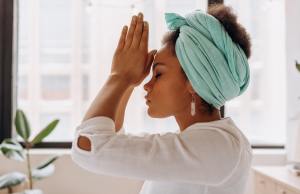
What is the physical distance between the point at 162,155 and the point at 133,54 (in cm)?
20

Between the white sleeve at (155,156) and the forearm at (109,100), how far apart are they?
0.6 inches

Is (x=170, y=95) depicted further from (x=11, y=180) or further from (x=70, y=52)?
(x=70, y=52)

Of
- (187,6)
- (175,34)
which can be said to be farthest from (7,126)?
(175,34)

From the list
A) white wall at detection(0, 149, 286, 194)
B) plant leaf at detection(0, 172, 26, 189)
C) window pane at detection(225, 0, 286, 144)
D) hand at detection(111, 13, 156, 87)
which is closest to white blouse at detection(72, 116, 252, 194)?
hand at detection(111, 13, 156, 87)

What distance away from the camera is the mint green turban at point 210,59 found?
0.72 m

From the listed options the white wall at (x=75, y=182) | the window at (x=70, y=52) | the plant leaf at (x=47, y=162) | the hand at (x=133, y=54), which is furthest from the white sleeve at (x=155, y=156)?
the window at (x=70, y=52)

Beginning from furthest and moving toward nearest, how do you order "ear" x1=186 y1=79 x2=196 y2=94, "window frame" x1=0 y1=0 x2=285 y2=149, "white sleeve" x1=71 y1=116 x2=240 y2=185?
"window frame" x1=0 y1=0 x2=285 y2=149 → "ear" x1=186 y1=79 x2=196 y2=94 → "white sleeve" x1=71 y1=116 x2=240 y2=185

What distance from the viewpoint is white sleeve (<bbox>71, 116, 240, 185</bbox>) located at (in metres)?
0.63

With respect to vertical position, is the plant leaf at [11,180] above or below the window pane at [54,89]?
below

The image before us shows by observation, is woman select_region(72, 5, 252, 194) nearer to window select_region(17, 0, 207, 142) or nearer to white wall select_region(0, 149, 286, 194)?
white wall select_region(0, 149, 286, 194)

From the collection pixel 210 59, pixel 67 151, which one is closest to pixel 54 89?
pixel 67 151

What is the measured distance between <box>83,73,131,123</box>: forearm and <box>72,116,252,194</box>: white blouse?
2 centimetres

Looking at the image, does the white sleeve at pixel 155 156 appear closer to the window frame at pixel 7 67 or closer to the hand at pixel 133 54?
the hand at pixel 133 54

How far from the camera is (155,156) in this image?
0.63m
